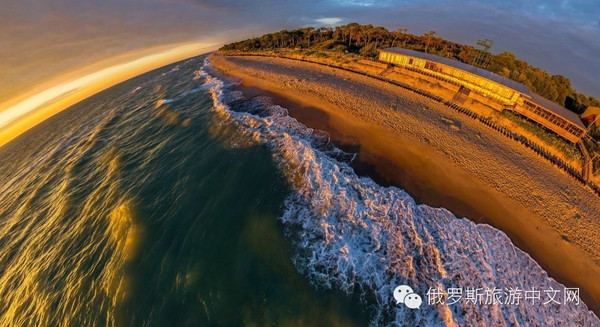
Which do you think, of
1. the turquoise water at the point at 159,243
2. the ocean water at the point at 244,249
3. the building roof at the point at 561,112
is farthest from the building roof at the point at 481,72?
the turquoise water at the point at 159,243

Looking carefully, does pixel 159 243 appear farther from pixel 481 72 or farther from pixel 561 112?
pixel 481 72

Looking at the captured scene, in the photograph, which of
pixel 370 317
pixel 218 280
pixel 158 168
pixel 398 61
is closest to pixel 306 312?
pixel 370 317

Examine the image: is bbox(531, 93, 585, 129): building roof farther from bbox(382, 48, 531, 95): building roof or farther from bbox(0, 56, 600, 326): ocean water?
bbox(0, 56, 600, 326): ocean water

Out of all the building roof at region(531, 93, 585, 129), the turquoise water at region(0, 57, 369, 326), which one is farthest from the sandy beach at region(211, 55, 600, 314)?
the turquoise water at region(0, 57, 369, 326)

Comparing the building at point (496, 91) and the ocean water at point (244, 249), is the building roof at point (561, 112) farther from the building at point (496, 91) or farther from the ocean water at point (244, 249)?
the ocean water at point (244, 249)

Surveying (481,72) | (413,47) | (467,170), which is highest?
(413,47)

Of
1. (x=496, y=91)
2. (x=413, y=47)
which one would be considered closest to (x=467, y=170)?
(x=496, y=91)
